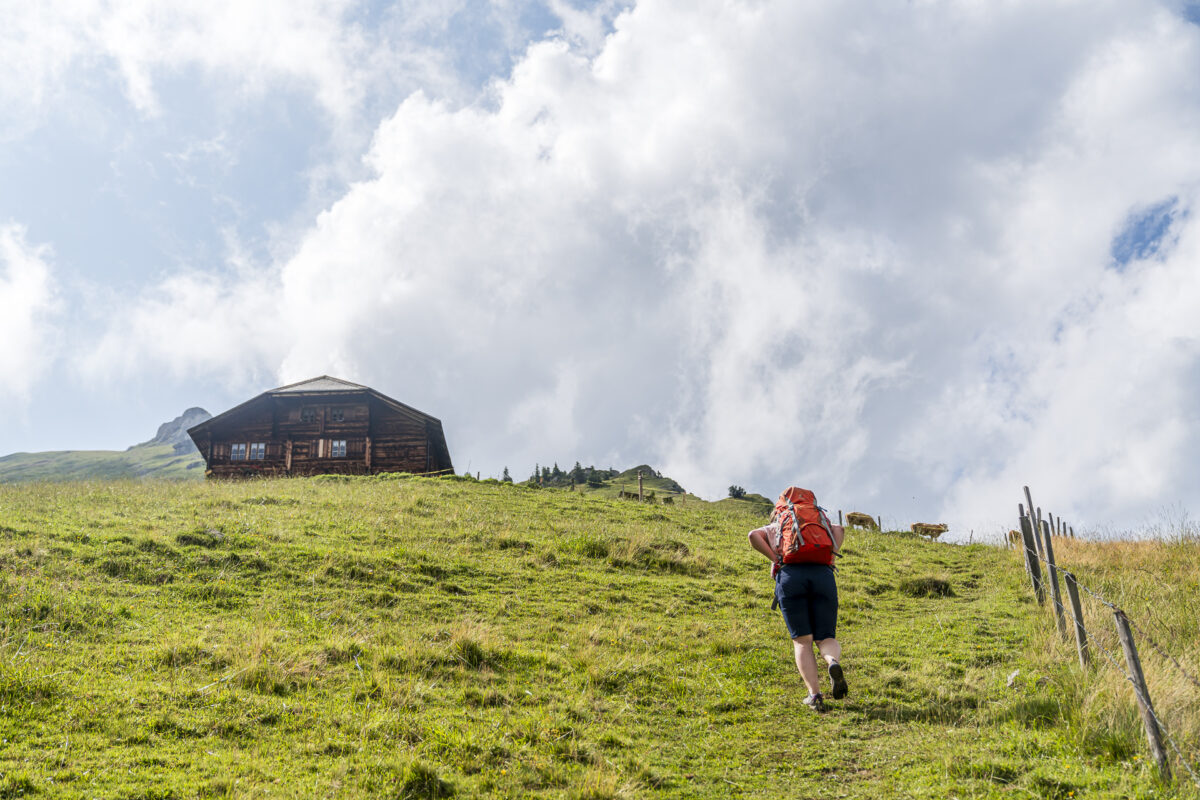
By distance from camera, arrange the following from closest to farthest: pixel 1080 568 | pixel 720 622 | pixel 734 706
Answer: pixel 734 706 < pixel 720 622 < pixel 1080 568

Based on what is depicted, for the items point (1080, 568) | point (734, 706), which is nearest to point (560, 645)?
point (734, 706)

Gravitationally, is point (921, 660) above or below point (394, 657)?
below

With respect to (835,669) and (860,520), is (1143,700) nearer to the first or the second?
(835,669)

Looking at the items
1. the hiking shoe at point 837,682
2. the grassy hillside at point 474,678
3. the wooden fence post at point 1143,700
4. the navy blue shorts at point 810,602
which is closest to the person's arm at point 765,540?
the navy blue shorts at point 810,602

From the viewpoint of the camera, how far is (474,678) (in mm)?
8820

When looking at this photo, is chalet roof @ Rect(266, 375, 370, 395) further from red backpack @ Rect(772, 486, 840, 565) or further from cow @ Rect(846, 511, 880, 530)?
red backpack @ Rect(772, 486, 840, 565)

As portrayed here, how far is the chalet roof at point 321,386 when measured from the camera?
135 ft

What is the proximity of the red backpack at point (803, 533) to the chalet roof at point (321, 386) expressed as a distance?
120 ft

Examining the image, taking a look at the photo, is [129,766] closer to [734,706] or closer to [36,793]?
[36,793]

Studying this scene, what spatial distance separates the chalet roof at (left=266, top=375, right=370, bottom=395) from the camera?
Answer: 135 ft

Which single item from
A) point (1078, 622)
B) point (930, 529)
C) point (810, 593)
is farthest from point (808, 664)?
point (930, 529)

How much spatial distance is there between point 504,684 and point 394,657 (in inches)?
62.3

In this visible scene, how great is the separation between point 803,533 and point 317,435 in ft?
127

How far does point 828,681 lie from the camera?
351 inches
